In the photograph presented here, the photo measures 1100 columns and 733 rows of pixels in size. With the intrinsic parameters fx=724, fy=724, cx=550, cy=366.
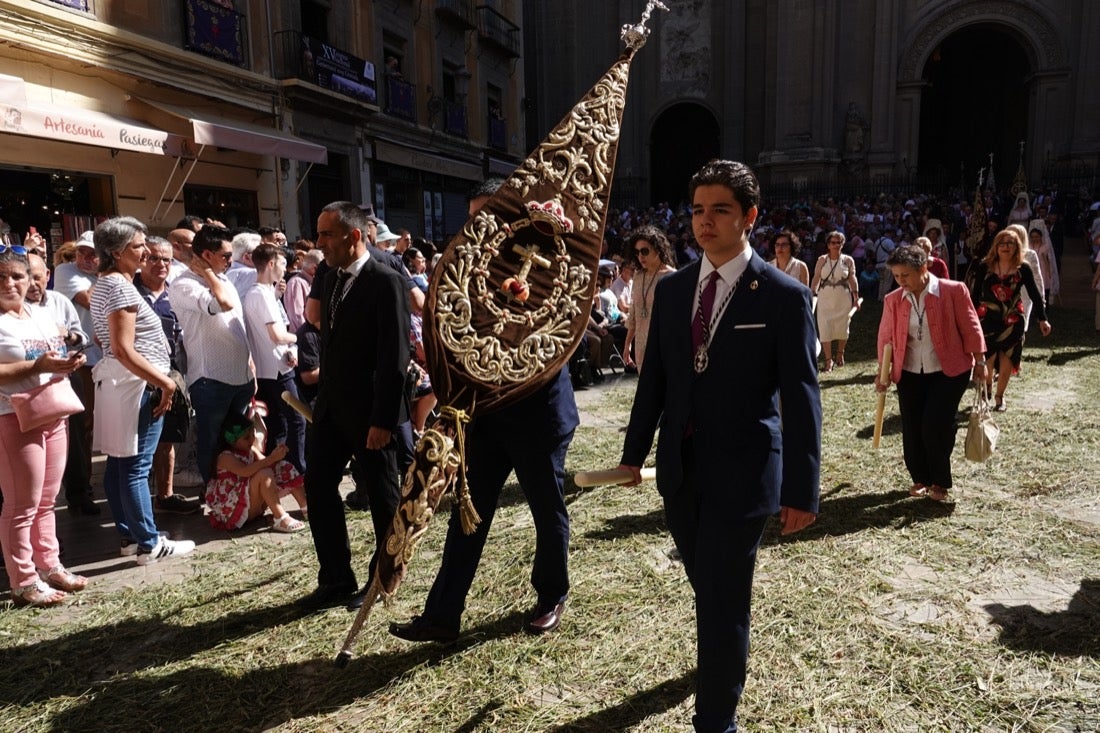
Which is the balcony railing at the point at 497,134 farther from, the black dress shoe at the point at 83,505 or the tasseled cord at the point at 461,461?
the tasseled cord at the point at 461,461

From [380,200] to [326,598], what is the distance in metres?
16.9

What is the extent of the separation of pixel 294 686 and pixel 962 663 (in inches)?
115

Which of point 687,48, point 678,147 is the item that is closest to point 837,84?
point 687,48

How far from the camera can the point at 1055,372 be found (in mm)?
9273

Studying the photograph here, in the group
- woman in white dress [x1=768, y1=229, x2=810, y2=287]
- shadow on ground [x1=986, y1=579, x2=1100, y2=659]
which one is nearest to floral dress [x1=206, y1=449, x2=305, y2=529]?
shadow on ground [x1=986, y1=579, x2=1100, y2=659]

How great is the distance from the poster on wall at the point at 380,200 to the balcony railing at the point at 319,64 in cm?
253

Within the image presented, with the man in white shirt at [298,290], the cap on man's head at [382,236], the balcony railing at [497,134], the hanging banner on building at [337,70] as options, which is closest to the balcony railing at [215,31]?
the hanging banner on building at [337,70]

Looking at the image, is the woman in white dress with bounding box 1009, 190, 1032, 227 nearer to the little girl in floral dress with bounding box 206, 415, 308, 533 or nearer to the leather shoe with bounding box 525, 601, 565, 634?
the leather shoe with bounding box 525, 601, 565, 634

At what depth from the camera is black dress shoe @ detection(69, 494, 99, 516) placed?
545 centimetres

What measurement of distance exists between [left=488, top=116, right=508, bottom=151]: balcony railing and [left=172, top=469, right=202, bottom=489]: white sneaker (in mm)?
20760

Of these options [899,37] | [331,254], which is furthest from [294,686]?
[899,37]

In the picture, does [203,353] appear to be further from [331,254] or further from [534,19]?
[534,19]

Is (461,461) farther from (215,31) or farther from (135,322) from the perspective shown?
(215,31)

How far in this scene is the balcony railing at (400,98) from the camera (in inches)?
755
